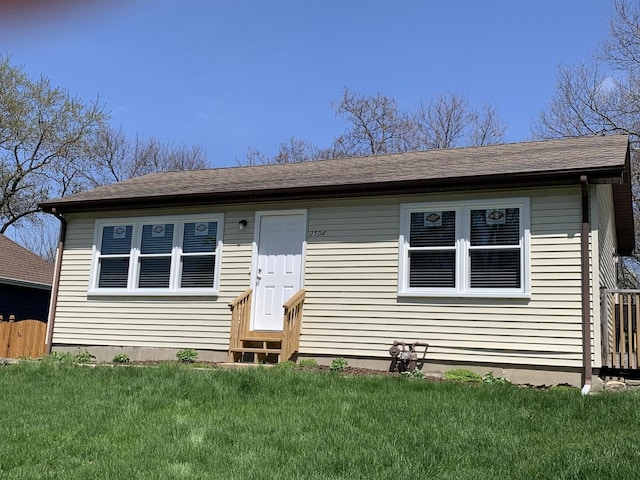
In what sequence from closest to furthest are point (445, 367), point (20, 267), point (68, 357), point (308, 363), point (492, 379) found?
Result: 1. point (492, 379)
2. point (445, 367)
3. point (308, 363)
4. point (68, 357)
5. point (20, 267)

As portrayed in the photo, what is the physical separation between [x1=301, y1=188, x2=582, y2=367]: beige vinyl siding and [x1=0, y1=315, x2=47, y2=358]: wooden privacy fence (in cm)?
639

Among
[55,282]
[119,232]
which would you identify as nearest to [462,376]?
[119,232]

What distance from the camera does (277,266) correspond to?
10.7 m

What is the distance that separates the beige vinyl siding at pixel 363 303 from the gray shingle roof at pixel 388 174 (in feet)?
1.03

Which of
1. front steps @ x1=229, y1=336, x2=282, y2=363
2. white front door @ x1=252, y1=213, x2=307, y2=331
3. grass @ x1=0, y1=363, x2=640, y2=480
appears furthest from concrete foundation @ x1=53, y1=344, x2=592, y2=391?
grass @ x1=0, y1=363, x2=640, y2=480

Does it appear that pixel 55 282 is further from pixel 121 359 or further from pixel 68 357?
pixel 121 359


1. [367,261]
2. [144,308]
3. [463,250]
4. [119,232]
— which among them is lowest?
[144,308]

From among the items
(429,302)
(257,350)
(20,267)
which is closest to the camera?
(429,302)

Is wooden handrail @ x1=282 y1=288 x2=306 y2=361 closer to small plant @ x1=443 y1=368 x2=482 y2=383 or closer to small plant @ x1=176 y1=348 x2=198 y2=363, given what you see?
small plant @ x1=176 y1=348 x2=198 y2=363

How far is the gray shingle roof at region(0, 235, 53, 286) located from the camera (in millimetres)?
17984

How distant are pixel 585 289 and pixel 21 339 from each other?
10.8 m

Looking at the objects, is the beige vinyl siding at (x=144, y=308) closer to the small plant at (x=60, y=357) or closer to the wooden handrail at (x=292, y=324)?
the small plant at (x=60, y=357)

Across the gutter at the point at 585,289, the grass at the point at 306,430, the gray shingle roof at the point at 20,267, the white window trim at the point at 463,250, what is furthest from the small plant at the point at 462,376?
the gray shingle roof at the point at 20,267

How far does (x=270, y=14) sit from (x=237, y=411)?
4.63 meters
